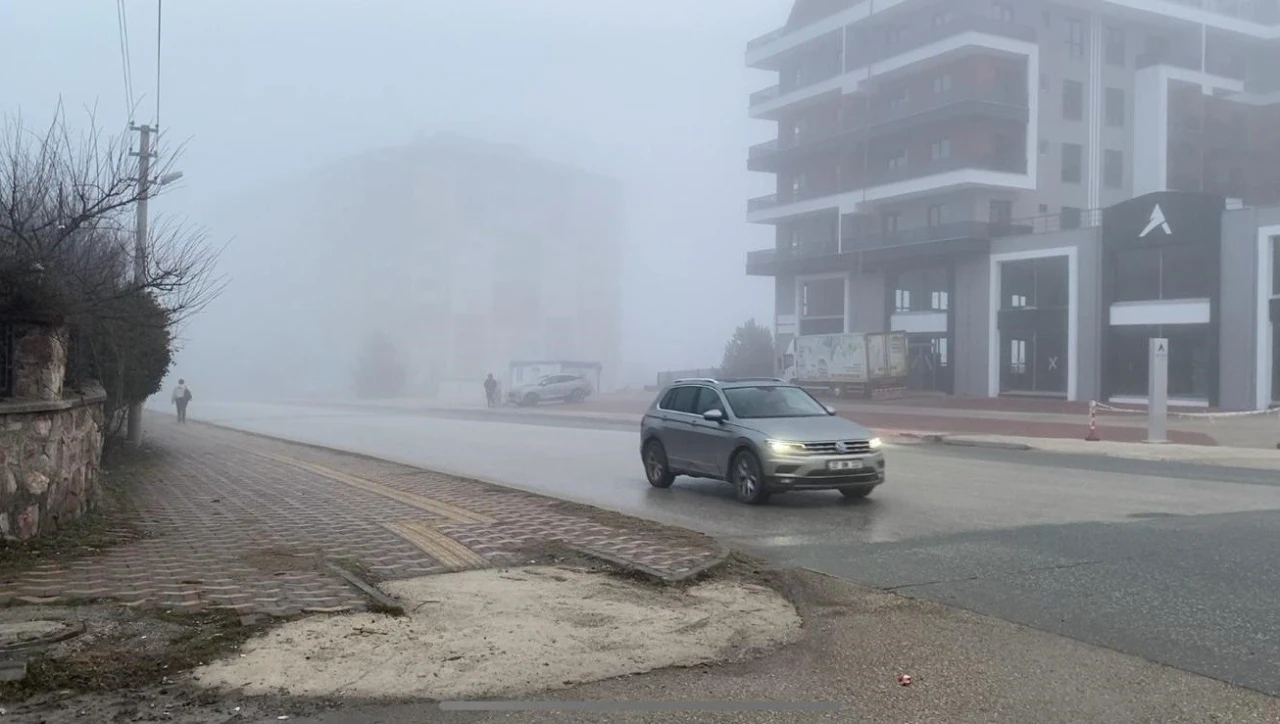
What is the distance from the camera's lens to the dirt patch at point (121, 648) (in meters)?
5.21

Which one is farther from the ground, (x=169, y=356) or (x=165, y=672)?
(x=169, y=356)

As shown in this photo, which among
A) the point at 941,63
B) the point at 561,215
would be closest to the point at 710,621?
the point at 941,63

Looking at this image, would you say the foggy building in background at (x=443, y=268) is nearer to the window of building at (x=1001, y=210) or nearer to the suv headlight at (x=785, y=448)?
the window of building at (x=1001, y=210)

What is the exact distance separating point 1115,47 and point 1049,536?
51716mm

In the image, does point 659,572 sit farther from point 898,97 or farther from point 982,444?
point 898,97

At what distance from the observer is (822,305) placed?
60.1 meters

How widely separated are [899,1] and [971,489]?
145 ft

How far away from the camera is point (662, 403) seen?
50.4ft

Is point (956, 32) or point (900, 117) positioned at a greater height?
point (956, 32)

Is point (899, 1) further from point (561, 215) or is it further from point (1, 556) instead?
point (561, 215)

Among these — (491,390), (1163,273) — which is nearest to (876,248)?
(1163,273)

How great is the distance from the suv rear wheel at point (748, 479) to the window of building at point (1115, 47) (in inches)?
1951

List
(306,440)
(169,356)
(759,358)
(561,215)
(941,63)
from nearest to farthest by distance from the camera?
(169,356) < (306,440) < (941,63) < (759,358) < (561,215)

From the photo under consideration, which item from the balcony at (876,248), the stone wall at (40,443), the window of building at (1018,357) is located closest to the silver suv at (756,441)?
the stone wall at (40,443)
